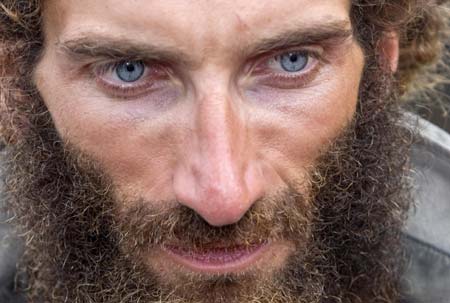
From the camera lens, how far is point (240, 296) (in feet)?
7.38

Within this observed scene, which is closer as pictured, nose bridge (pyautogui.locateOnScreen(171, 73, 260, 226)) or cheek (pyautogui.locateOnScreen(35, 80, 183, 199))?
nose bridge (pyautogui.locateOnScreen(171, 73, 260, 226))

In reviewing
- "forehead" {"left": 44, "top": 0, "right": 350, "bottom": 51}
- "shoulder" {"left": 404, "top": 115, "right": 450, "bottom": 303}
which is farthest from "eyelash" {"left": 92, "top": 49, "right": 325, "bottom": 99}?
"shoulder" {"left": 404, "top": 115, "right": 450, "bottom": 303}

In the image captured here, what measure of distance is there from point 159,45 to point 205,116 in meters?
0.21

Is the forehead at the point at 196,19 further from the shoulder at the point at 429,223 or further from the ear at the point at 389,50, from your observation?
the shoulder at the point at 429,223

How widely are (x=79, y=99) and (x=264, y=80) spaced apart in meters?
0.50

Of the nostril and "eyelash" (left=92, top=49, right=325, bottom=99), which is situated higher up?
"eyelash" (left=92, top=49, right=325, bottom=99)

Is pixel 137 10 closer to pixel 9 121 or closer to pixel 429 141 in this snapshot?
pixel 9 121

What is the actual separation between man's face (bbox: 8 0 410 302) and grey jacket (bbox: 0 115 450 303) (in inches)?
28.0

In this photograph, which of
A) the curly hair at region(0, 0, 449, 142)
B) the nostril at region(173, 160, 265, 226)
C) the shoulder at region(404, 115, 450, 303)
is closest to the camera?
the nostril at region(173, 160, 265, 226)

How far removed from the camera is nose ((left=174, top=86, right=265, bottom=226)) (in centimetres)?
205

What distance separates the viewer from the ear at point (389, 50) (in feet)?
8.81

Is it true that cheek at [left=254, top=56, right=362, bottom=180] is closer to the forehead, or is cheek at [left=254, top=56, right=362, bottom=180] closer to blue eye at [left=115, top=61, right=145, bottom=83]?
the forehead

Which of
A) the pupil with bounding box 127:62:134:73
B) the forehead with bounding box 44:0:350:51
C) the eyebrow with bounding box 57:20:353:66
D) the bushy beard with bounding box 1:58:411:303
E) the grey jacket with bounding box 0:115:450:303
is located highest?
the forehead with bounding box 44:0:350:51

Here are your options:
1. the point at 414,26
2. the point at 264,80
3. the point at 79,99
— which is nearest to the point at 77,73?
the point at 79,99
